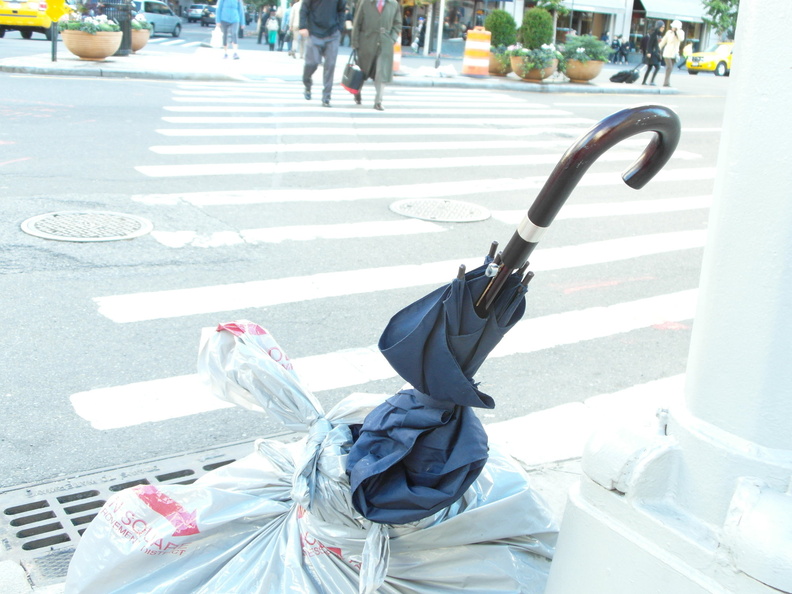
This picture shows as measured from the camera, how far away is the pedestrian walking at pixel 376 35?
13.0 meters

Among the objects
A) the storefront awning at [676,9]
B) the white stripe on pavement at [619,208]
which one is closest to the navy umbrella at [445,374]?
the white stripe on pavement at [619,208]

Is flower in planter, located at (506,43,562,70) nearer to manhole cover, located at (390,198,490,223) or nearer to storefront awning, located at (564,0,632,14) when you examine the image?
manhole cover, located at (390,198,490,223)

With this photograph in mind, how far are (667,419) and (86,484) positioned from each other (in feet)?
7.33

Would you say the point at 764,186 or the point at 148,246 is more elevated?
the point at 764,186

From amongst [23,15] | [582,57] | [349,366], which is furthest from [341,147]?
[23,15]

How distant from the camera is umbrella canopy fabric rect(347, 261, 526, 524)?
1.99 meters

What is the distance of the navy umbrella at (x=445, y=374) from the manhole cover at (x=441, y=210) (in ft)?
17.0

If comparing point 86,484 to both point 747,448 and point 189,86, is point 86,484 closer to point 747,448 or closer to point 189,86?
point 747,448

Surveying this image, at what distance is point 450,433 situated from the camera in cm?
212

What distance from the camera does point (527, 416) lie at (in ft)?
13.0

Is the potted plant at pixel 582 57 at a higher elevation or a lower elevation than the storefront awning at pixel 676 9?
lower

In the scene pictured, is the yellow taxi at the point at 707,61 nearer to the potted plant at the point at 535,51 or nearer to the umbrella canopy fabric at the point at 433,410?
the potted plant at the point at 535,51

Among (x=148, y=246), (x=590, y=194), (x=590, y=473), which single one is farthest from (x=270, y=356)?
(x=590, y=194)

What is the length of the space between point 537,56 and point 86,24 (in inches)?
411
